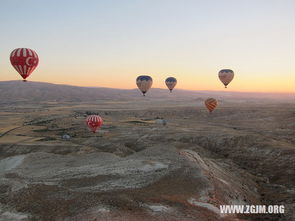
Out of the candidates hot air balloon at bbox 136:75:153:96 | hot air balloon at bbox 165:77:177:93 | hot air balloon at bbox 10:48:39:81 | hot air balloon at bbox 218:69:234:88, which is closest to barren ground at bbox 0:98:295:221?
hot air balloon at bbox 10:48:39:81

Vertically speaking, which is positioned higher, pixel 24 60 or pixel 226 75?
pixel 226 75

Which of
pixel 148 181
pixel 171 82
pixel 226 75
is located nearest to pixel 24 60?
pixel 148 181

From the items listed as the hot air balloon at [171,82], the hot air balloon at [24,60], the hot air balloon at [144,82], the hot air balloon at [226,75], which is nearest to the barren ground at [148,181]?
the hot air balloon at [24,60]

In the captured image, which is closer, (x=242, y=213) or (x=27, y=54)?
(x=242, y=213)

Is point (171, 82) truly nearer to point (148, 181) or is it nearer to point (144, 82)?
point (144, 82)

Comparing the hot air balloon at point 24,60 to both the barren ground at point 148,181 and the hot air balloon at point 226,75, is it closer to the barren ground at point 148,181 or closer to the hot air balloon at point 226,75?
the barren ground at point 148,181

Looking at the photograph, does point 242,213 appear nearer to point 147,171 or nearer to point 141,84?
point 147,171

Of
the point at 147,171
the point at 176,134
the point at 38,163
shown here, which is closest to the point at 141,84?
the point at 176,134

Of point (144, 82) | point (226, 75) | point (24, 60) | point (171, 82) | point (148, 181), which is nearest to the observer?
point (148, 181)

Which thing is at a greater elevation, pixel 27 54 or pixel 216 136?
pixel 27 54
